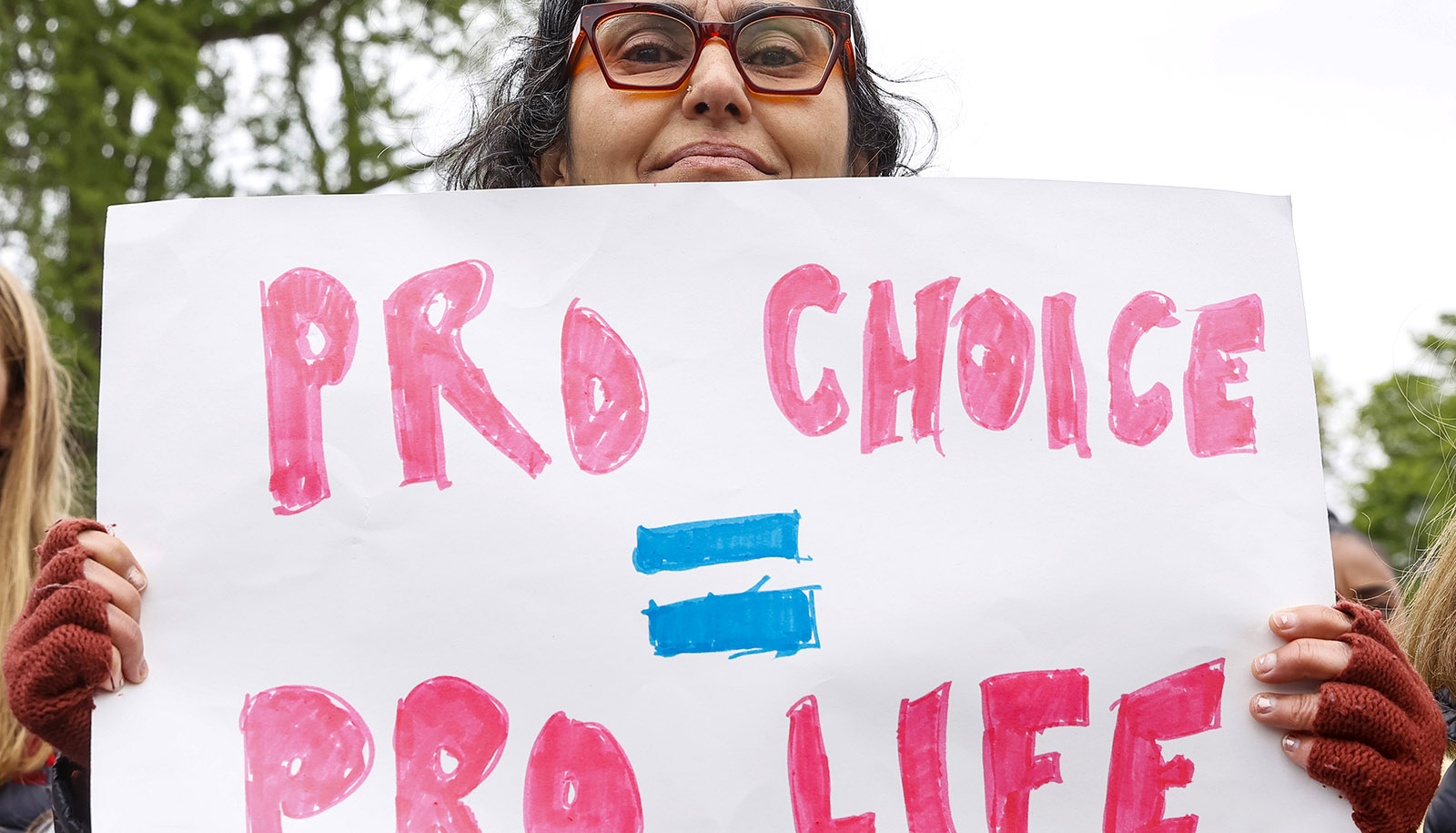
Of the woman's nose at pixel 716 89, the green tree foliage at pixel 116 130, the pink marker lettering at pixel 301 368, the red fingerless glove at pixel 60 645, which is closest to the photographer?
the red fingerless glove at pixel 60 645

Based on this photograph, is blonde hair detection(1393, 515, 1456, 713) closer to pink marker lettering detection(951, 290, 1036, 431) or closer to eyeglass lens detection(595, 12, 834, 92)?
pink marker lettering detection(951, 290, 1036, 431)

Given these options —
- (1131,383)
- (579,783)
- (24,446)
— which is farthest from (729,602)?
(24,446)

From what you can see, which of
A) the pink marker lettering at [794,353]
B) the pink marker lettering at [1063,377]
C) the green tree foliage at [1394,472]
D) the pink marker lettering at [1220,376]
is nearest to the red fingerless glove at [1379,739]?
the pink marker lettering at [1220,376]

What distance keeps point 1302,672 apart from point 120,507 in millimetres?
1288

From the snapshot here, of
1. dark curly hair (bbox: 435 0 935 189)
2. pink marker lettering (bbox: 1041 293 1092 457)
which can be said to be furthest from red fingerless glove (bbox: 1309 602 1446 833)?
dark curly hair (bbox: 435 0 935 189)

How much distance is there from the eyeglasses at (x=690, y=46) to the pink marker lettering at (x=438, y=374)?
348mm

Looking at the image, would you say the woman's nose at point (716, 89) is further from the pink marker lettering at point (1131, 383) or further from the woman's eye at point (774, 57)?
the pink marker lettering at point (1131, 383)

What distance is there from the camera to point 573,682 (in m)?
1.27

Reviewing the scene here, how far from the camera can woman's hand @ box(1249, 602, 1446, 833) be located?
1230mm

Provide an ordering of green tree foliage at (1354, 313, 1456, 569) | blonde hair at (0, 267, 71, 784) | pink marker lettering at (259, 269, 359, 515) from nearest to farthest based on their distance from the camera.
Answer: pink marker lettering at (259, 269, 359, 515), blonde hair at (0, 267, 71, 784), green tree foliage at (1354, 313, 1456, 569)

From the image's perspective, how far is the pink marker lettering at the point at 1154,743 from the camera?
4.18ft

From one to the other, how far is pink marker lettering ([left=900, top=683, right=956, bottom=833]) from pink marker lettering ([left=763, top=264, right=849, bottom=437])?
318mm

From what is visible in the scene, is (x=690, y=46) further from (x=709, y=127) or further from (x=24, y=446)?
(x=24, y=446)

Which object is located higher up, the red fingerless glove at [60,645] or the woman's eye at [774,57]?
the woman's eye at [774,57]
